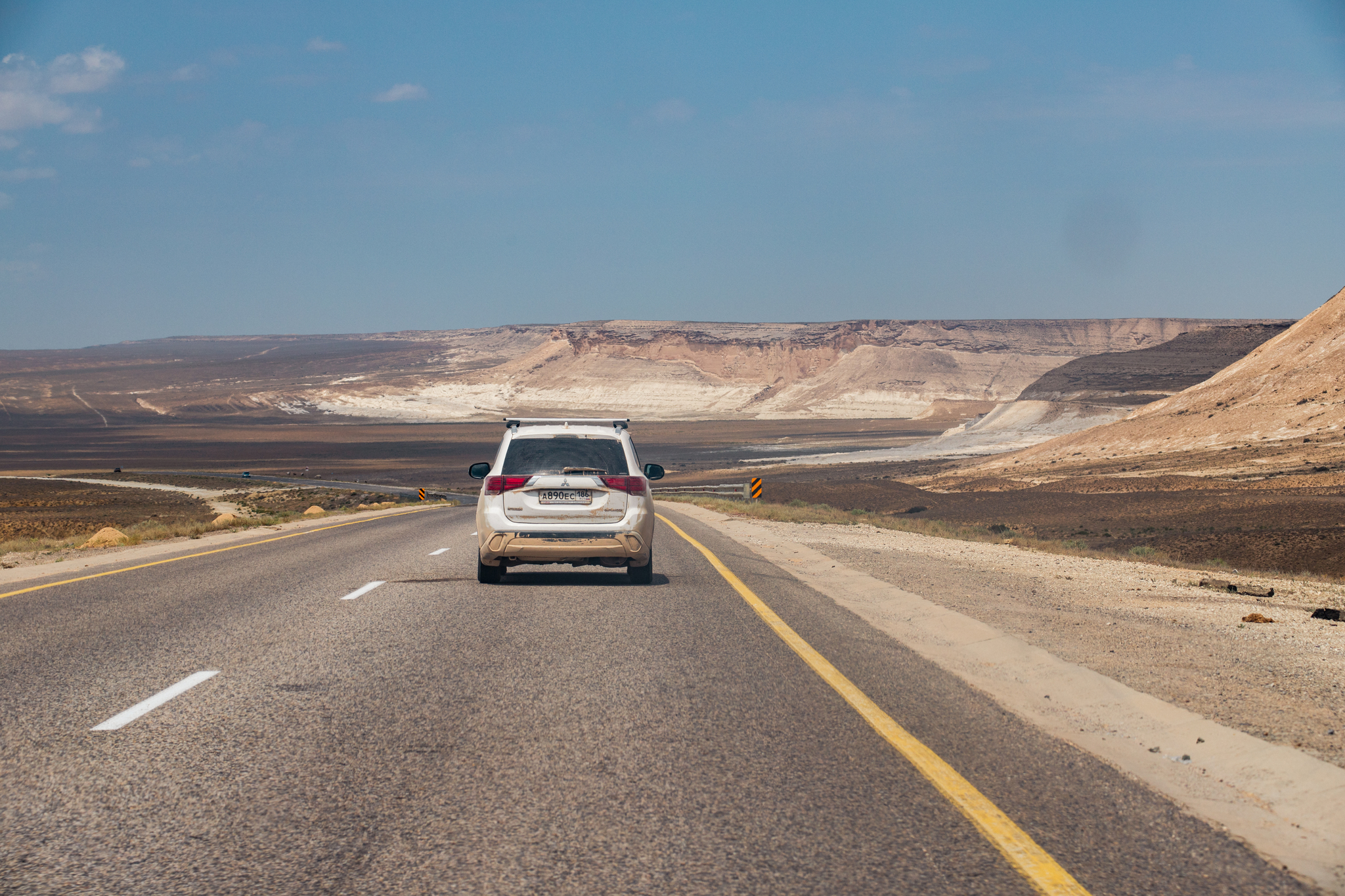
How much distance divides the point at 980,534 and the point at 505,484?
20984 millimetres

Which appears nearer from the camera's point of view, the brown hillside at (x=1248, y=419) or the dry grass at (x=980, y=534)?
the dry grass at (x=980, y=534)

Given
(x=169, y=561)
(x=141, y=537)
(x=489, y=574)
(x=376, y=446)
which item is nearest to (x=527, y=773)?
(x=489, y=574)

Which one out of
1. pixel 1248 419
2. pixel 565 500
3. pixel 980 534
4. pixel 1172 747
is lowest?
pixel 980 534

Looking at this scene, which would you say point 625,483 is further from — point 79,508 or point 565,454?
point 79,508

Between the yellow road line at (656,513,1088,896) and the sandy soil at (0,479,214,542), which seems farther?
the sandy soil at (0,479,214,542)

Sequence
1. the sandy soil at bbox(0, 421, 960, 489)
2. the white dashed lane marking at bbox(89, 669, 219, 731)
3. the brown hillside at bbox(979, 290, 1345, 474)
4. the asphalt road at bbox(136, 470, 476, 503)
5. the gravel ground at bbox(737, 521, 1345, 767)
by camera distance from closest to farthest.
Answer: the white dashed lane marking at bbox(89, 669, 219, 731) → the gravel ground at bbox(737, 521, 1345, 767) → the brown hillside at bbox(979, 290, 1345, 474) → the asphalt road at bbox(136, 470, 476, 503) → the sandy soil at bbox(0, 421, 960, 489)

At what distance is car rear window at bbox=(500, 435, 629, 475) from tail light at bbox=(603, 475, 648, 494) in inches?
2.9

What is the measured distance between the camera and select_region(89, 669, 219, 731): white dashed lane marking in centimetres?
648

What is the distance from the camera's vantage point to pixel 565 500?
1278 cm

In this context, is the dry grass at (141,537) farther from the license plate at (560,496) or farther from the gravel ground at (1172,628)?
the gravel ground at (1172,628)

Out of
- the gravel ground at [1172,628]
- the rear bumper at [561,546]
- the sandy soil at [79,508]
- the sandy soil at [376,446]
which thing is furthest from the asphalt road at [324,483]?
the rear bumper at [561,546]

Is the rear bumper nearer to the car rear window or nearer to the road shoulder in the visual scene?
the car rear window

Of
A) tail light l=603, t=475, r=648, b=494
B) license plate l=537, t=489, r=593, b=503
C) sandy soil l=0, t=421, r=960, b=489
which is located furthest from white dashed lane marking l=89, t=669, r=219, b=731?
sandy soil l=0, t=421, r=960, b=489

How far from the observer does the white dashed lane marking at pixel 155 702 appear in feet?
21.3
